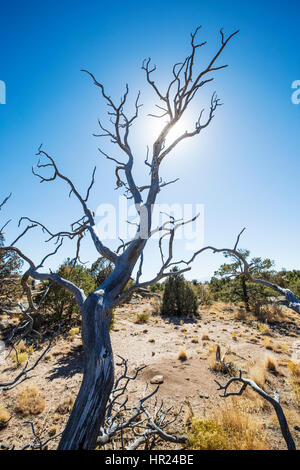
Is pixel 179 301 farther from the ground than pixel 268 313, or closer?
farther from the ground

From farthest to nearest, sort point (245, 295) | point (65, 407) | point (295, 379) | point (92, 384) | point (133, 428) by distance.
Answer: point (245, 295) < point (295, 379) < point (65, 407) < point (133, 428) < point (92, 384)

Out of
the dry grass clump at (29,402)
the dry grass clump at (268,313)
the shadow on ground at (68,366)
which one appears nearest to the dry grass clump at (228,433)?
the dry grass clump at (29,402)

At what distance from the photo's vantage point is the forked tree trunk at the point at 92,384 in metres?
1.19

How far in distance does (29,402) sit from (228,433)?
420cm

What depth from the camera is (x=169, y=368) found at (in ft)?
20.6

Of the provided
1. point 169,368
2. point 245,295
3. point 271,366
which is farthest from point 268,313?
point 169,368

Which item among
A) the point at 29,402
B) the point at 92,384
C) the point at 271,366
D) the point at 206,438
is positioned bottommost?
the point at 29,402

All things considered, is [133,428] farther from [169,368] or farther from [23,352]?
[23,352]

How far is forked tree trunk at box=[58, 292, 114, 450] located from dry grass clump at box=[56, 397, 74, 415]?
3.91 metres

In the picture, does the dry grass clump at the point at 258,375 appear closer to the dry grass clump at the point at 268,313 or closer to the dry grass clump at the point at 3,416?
the dry grass clump at the point at 3,416

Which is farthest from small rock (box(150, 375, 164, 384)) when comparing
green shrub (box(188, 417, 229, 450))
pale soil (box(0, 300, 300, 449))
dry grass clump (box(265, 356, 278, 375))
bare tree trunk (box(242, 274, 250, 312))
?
bare tree trunk (box(242, 274, 250, 312))

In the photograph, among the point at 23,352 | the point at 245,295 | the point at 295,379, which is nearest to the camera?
the point at 295,379

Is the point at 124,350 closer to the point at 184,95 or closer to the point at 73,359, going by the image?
the point at 73,359
